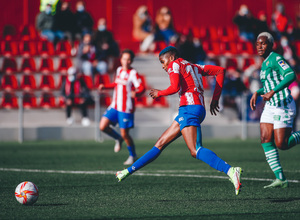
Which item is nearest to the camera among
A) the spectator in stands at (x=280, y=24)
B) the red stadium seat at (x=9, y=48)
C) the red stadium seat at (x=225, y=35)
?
the red stadium seat at (x=9, y=48)

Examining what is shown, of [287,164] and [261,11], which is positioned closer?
[287,164]

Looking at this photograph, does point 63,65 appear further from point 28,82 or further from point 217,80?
point 217,80

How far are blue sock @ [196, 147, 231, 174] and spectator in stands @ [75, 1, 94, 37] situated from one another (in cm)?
1509

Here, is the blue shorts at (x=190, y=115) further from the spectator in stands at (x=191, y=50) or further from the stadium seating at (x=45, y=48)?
the stadium seating at (x=45, y=48)

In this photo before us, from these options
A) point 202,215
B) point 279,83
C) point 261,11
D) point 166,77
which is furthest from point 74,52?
point 202,215

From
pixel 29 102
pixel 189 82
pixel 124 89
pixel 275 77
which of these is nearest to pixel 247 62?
pixel 29 102

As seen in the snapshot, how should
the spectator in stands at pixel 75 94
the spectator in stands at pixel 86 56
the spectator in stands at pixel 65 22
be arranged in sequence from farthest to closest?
the spectator in stands at pixel 65 22
the spectator in stands at pixel 86 56
the spectator in stands at pixel 75 94

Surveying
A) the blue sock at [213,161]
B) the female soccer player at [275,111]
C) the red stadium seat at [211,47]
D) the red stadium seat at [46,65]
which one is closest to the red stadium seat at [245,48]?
the red stadium seat at [211,47]

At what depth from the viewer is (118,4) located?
85.3 ft

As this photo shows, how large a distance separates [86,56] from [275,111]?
1272cm

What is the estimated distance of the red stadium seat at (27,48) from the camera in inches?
826

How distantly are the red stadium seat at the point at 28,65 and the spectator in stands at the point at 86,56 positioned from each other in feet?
5.59

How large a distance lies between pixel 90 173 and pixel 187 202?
3219mm

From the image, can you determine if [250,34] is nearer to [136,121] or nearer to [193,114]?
[136,121]
